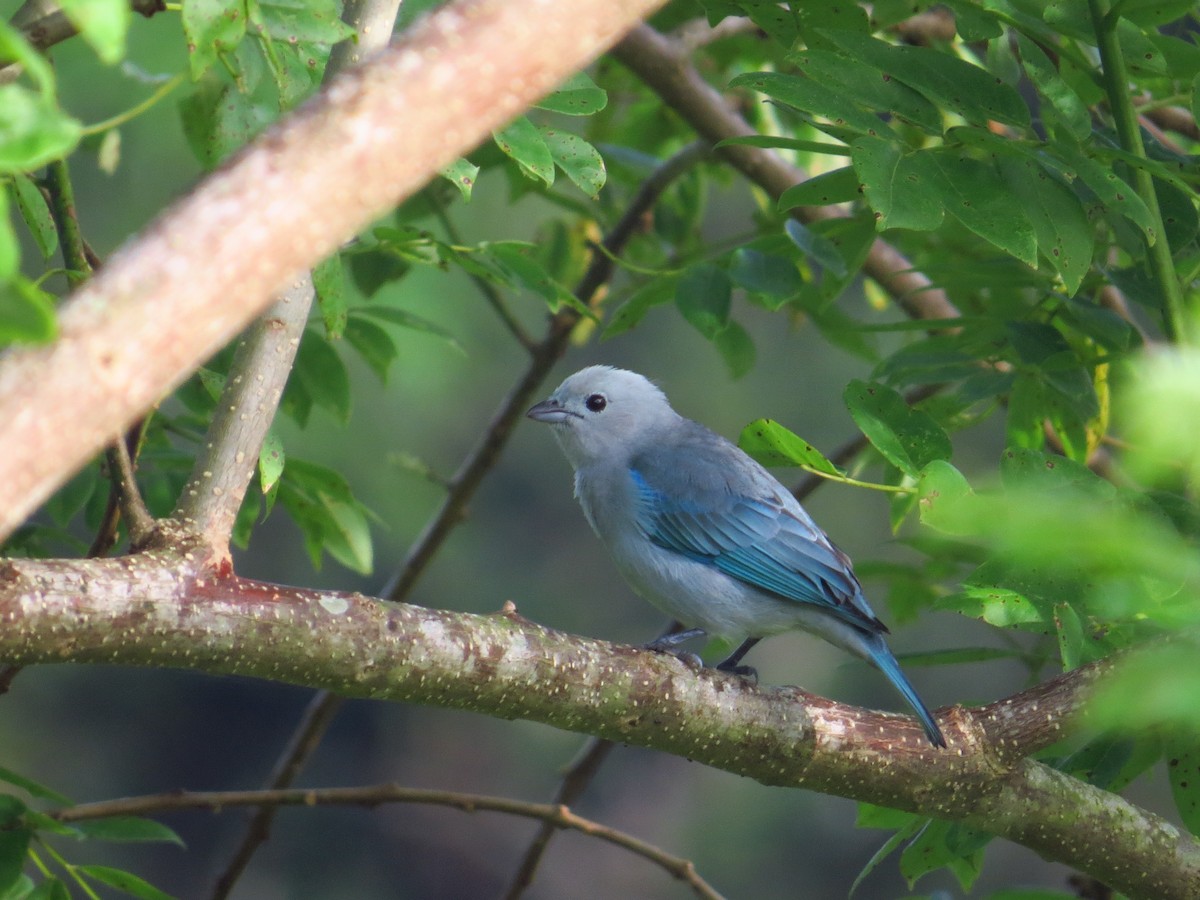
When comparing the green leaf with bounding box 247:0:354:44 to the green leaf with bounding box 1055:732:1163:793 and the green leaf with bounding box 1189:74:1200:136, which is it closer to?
the green leaf with bounding box 1189:74:1200:136

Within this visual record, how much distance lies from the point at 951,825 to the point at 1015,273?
1209mm

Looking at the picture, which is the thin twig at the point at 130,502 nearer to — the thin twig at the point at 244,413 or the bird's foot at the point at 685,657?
the thin twig at the point at 244,413

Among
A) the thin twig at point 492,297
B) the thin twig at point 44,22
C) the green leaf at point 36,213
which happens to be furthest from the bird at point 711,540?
the thin twig at point 44,22

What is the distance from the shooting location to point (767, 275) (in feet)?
10.1

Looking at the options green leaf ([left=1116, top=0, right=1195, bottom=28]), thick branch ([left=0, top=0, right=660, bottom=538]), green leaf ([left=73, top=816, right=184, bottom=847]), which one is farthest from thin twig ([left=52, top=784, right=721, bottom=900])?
green leaf ([left=1116, top=0, right=1195, bottom=28])

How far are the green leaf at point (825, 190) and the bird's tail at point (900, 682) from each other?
3.38ft

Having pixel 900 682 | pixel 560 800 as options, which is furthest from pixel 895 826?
pixel 560 800

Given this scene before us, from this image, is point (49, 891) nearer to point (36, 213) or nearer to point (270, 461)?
point (270, 461)

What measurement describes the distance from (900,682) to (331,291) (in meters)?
1.64

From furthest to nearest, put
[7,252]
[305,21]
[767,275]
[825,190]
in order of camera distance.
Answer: [767,275], [825,190], [305,21], [7,252]

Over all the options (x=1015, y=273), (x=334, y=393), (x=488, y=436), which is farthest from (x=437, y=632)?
(x=488, y=436)

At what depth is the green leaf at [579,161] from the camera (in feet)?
7.97

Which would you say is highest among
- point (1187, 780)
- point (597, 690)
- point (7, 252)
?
point (7, 252)

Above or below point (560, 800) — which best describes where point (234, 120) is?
above
